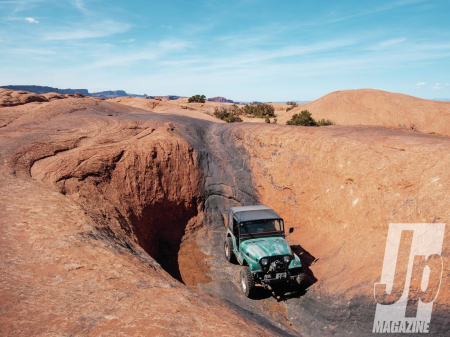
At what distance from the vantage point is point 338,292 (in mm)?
8539

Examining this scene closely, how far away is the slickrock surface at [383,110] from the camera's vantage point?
3438 cm

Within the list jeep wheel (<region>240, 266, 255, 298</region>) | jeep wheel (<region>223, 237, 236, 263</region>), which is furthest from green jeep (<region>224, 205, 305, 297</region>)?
jeep wheel (<region>223, 237, 236, 263</region>)

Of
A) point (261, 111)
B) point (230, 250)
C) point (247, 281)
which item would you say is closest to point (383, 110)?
point (261, 111)

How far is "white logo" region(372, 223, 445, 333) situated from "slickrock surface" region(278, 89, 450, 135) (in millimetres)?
30375

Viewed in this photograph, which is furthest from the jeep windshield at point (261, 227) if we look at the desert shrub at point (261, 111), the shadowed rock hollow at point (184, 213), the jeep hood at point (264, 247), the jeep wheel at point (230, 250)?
the desert shrub at point (261, 111)

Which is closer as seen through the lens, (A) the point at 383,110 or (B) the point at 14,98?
(B) the point at 14,98

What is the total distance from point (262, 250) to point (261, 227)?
1.07m

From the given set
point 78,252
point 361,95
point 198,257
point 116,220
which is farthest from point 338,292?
point 361,95

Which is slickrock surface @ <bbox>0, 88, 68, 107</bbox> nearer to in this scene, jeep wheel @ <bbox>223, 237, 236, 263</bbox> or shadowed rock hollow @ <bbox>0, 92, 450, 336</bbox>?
shadowed rock hollow @ <bbox>0, 92, 450, 336</bbox>

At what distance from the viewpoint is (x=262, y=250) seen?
8641 mm

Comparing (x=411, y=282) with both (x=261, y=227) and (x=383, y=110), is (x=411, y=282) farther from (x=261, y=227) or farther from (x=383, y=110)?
(x=383, y=110)

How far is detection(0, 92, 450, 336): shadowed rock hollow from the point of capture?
5.39 m

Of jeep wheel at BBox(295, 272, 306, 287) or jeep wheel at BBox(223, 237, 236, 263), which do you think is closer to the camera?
jeep wheel at BBox(295, 272, 306, 287)

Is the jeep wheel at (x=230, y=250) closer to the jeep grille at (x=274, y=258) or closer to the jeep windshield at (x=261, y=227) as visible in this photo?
the jeep windshield at (x=261, y=227)
